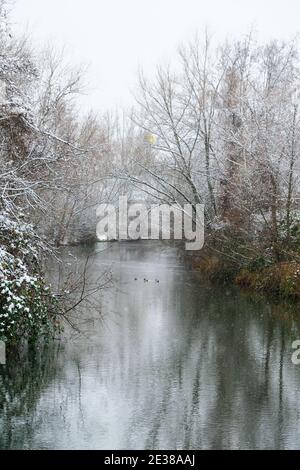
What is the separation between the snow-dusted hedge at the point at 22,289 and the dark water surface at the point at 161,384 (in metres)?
0.53

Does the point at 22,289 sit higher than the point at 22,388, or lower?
higher

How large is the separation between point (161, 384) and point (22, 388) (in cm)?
197

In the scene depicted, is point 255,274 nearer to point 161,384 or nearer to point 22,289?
point 22,289

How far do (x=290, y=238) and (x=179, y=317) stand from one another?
5.91 m

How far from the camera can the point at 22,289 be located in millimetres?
10797

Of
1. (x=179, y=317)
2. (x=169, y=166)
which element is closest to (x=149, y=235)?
(x=169, y=166)

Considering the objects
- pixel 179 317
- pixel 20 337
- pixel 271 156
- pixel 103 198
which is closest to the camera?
pixel 20 337

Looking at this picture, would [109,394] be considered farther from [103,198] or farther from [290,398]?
[103,198]

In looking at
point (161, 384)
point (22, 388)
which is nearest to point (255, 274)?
point (161, 384)

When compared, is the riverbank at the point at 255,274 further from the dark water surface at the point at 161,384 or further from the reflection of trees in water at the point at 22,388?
the reflection of trees in water at the point at 22,388

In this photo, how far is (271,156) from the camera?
65.0 ft

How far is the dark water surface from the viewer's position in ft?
24.8

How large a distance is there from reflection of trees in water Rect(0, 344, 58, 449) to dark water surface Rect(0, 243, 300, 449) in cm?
1

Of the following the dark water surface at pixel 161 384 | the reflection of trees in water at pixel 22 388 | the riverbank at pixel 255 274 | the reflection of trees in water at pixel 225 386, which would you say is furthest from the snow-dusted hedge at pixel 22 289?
the riverbank at pixel 255 274
